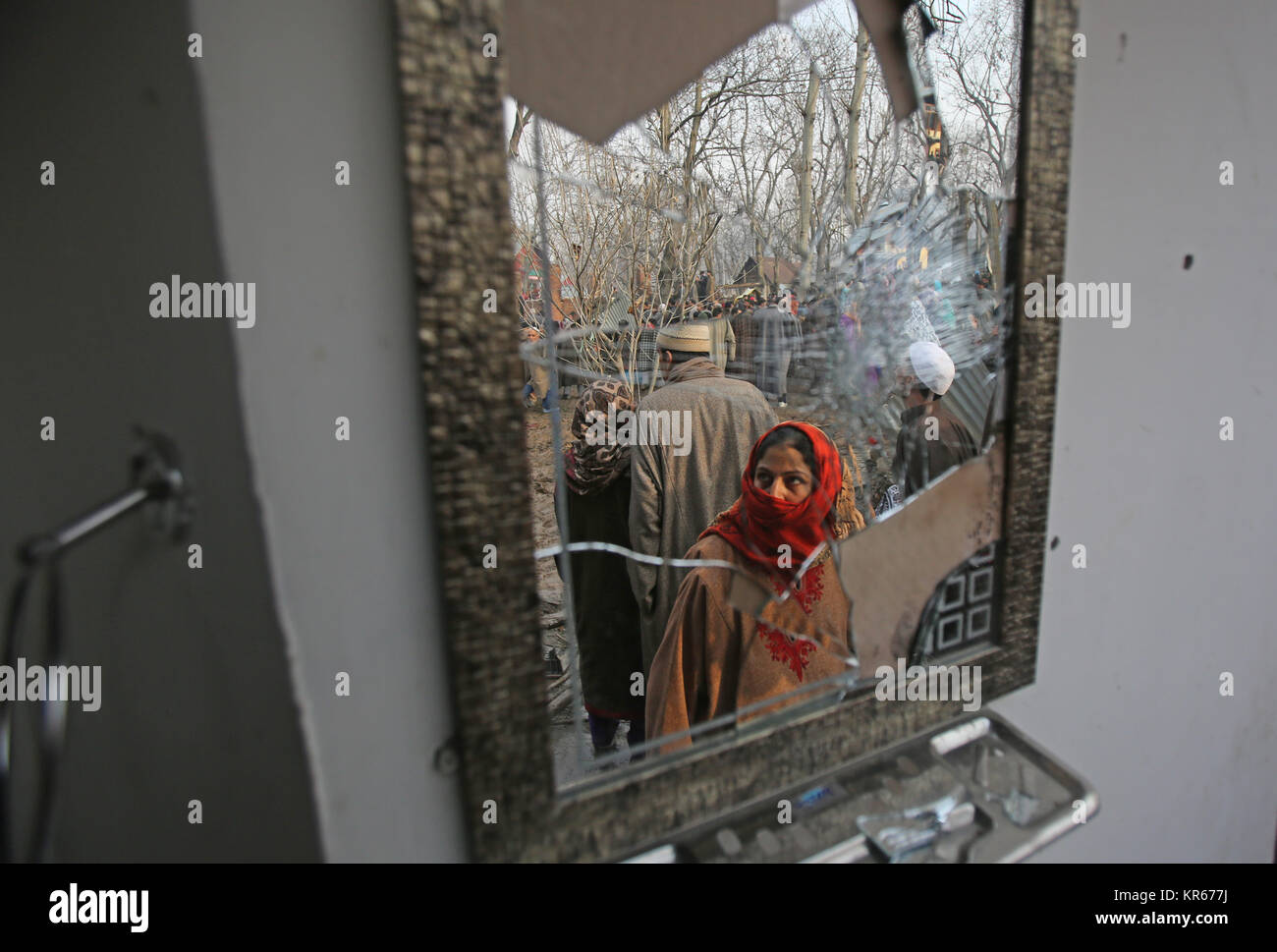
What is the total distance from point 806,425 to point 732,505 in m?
0.58

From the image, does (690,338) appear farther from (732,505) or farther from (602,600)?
(602,600)

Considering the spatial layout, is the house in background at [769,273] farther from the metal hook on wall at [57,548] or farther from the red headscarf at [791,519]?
the metal hook on wall at [57,548]

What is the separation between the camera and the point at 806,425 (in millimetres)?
1686

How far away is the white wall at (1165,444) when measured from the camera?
1.12 meters

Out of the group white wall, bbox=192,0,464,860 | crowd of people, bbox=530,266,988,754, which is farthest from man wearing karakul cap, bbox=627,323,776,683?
white wall, bbox=192,0,464,860

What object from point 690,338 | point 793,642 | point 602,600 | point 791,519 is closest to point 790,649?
point 793,642

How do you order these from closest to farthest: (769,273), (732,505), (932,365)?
(932,365)
(732,505)
(769,273)

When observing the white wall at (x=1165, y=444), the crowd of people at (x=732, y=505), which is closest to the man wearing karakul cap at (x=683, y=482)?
the crowd of people at (x=732, y=505)

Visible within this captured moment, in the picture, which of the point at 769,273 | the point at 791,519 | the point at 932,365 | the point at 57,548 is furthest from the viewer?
the point at 769,273

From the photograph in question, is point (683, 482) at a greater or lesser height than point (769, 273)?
lesser

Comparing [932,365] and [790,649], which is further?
[932,365]

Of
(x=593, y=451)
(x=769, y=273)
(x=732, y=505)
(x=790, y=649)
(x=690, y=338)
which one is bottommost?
(x=790, y=649)
